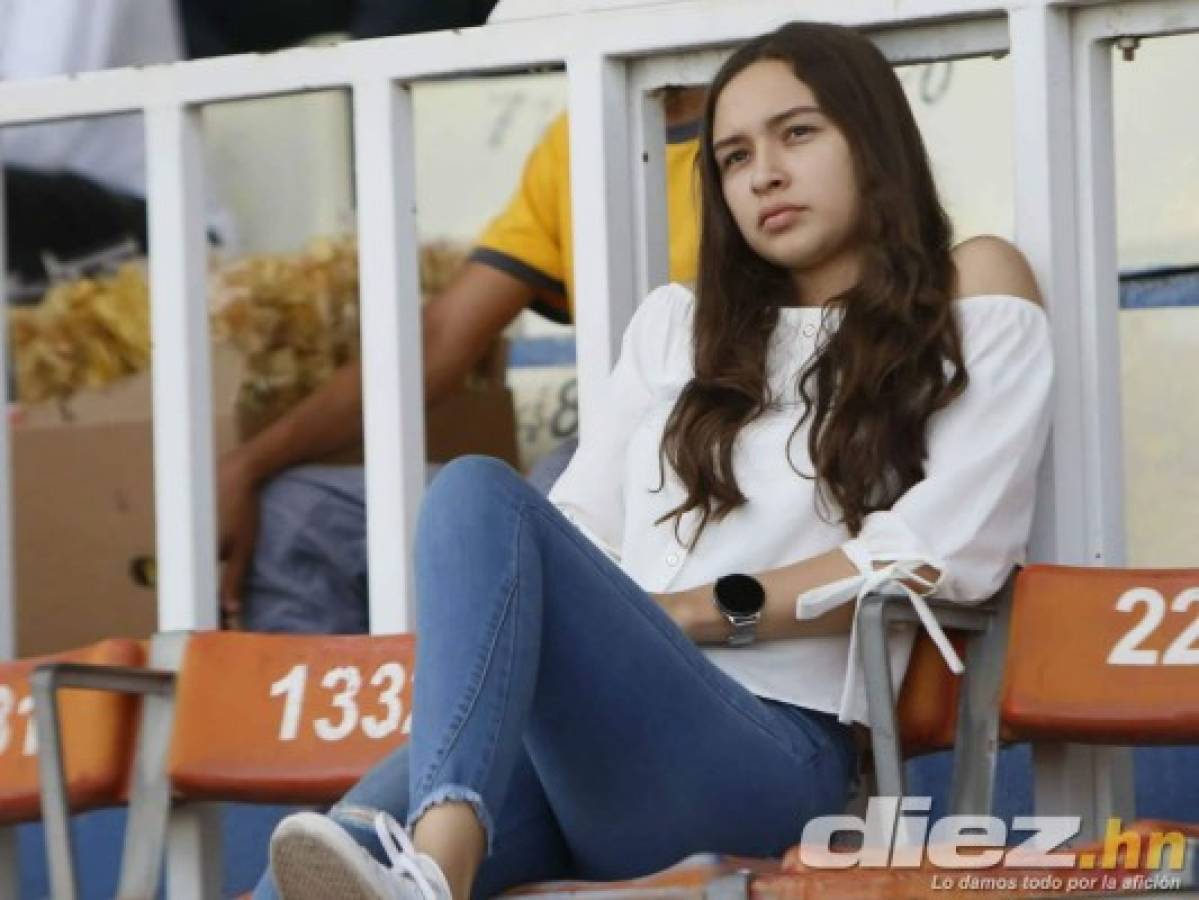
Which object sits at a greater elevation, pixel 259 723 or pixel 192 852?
→ pixel 259 723

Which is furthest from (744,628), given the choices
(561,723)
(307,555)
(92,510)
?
(92,510)

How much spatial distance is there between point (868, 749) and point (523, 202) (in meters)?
1.20

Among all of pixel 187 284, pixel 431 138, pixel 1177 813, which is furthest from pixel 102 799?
pixel 431 138

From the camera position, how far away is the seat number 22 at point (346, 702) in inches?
132

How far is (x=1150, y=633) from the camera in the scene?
304 centimetres

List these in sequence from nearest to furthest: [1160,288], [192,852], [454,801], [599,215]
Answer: [454,801], [192,852], [599,215], [1160,288]

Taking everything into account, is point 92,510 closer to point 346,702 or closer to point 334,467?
point 334,467

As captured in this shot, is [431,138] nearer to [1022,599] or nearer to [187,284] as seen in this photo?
[187,284]

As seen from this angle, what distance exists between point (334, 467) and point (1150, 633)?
163 centimetres

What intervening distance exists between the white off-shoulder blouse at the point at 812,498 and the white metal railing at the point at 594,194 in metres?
0.22

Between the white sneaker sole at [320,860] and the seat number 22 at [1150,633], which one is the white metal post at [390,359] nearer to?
the seat number 22 at [1150,633]

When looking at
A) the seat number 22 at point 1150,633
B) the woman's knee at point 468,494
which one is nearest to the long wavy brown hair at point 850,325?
the seat number 22 at point 1150,633

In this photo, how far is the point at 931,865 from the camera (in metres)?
2.54

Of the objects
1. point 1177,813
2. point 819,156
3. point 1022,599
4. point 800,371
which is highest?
point 819,156
